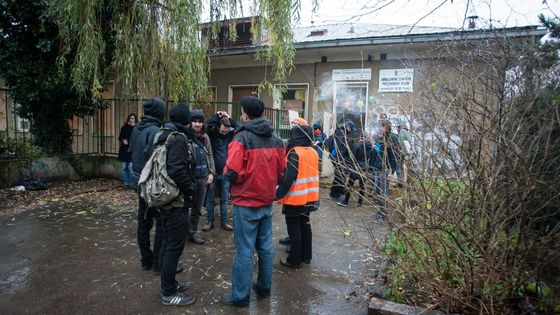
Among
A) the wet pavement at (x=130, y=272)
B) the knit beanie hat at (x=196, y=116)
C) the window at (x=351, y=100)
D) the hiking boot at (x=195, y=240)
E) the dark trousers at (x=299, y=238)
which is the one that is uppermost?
the window at (x=351, y=100)

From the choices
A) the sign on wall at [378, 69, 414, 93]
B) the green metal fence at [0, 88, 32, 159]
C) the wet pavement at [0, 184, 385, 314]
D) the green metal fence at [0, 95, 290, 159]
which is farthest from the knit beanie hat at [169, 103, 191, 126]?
the sign on wall at [378, 69, 414, 93]

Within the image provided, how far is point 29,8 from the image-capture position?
7.39 metres

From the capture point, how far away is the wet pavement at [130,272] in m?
3.16

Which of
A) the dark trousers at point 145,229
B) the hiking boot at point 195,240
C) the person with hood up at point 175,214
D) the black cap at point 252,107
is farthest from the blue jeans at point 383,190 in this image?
the hiking boot at point 195,240

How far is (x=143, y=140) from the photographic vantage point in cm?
367

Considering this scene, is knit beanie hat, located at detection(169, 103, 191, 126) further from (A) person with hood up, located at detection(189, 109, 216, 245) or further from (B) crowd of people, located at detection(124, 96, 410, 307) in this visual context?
(A) person with hood up, located at detection(189, 109, 216, 245)

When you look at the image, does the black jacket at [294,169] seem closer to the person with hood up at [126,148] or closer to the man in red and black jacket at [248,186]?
the man in red and black jacket at [248,186]

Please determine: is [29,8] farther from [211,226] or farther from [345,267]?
[345,267]

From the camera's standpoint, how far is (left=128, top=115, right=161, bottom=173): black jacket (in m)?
3.58

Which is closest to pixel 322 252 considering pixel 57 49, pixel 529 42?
pixel 529 42

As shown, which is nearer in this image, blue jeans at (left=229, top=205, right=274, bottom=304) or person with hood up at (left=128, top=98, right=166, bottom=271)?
blue jeans at (left=229, top=205, right=274, bottom=304)

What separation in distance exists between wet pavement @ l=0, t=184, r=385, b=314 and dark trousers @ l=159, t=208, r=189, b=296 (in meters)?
0.25

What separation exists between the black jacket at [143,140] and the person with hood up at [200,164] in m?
0.39

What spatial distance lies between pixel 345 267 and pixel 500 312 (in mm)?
1807
